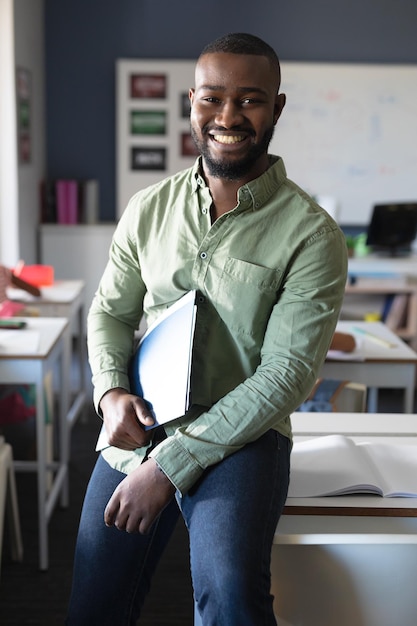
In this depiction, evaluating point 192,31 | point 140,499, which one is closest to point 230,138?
point 140,499

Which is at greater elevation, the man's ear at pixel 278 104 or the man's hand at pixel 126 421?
the man's ear at pixel 278 104

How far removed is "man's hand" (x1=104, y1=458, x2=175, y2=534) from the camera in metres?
1.36

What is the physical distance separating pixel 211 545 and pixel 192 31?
494 cm

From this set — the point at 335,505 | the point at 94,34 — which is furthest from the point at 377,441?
the point at 94,34

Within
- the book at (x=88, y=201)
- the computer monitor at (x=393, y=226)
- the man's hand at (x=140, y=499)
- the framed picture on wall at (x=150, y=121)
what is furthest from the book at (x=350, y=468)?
the framed picture on wall at (x=150, y=121)

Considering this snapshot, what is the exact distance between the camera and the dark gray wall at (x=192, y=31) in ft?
18.4

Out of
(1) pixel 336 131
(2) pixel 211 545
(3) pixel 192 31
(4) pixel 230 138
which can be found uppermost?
(3) pixel 192 31

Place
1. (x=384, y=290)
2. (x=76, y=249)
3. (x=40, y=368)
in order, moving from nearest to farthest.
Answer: (x=40, y=368)
(x=384, y=290)
(x=76, y=249)

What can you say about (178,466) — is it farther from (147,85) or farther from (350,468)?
(147,85)

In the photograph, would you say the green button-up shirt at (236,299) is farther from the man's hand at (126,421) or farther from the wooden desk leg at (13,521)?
the wooden desk leg at (13,521)

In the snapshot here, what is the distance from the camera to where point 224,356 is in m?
1.47

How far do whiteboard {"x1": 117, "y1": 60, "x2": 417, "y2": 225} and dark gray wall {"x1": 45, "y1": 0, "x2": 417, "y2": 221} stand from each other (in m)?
0.15

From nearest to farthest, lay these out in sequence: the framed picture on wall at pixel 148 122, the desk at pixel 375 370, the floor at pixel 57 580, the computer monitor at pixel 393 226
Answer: the floor at pixel 57 580, the desk at pixel 375 370, the computer monitor at pixel 393 226, the framed picture on wall at pixel 148 122

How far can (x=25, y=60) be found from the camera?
5113mm
